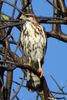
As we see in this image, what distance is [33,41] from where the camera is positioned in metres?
5.38

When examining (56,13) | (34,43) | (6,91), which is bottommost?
(6,91)

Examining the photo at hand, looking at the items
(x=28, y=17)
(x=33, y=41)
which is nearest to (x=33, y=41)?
(x=33, y=41)

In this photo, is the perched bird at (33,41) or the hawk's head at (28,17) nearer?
the hawk's head at (28,17)

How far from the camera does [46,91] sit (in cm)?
403

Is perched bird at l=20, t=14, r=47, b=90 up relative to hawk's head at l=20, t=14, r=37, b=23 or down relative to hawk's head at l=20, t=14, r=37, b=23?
down

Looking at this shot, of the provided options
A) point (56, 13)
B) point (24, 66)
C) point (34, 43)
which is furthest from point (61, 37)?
point (24, 66)

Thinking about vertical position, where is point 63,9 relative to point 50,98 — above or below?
above

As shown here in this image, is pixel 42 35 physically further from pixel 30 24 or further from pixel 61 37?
pixel 61 37

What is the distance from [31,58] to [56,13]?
1.03m

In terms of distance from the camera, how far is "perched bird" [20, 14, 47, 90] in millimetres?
5406

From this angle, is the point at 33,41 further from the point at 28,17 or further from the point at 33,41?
the point at 28,17

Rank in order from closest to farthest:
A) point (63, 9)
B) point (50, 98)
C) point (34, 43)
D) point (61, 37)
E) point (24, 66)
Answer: point (24, 66) < point (50, 98) < point (61, 37) < point (63, 9) < point (34, 43)

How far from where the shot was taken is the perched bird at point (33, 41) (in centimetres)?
541

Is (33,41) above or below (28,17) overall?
below
